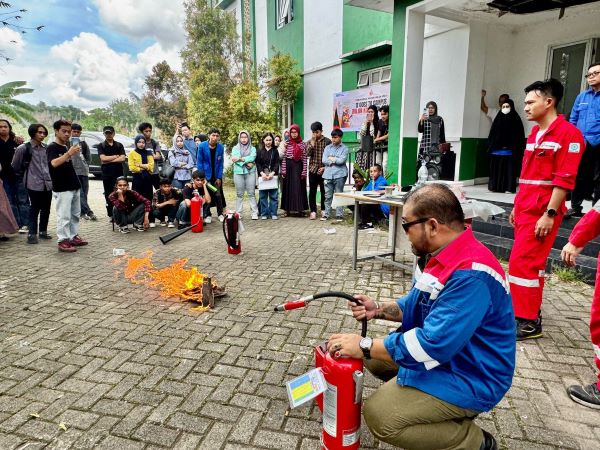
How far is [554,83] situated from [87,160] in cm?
836

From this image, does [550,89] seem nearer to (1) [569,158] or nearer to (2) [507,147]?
(1) [569,158]

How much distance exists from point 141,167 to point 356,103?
6.54 meters

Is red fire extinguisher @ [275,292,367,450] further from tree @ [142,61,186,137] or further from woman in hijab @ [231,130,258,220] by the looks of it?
tree @ [142,61,186,137]

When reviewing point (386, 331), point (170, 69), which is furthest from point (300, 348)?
point (170, 69)

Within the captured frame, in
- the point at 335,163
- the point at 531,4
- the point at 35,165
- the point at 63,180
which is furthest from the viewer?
the point at 335,163

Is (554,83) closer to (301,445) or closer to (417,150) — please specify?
(301,445)

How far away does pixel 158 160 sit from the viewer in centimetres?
844

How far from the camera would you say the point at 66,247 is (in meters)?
6.21

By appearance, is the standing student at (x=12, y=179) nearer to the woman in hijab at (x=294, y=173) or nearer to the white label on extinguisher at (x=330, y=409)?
the woman in hijab at (x=294, y=173)

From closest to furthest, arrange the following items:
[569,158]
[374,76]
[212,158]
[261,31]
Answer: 1. [569,158]
2. [212,158]
3. [374,76]
4. [261,31]

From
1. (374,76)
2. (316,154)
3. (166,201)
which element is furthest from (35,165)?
(374,76)

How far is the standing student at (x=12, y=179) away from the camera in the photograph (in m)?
6.77

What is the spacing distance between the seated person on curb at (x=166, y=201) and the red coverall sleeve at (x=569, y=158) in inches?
270

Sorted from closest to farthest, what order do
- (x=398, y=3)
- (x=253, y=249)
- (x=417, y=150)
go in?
(x=253, y=249)
(x=398, y=3)
(x=417, y=150)
